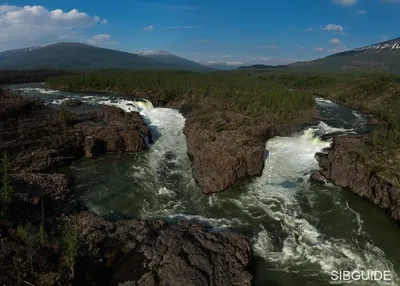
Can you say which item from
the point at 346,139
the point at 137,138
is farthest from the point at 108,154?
the point at 346,139

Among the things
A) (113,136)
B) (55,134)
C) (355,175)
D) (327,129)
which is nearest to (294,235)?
(355,175)

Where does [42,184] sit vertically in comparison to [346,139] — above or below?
below

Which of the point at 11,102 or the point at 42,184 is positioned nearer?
the point at 42,184

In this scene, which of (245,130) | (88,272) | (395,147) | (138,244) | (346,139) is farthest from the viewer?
(245,130)

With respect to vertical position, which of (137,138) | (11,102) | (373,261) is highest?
(11,102)

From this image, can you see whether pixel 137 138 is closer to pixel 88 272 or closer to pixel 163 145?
pixel 163 145

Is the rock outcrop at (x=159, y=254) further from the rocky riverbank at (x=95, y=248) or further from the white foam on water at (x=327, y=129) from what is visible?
the white foam on water at (x=327, y=129)

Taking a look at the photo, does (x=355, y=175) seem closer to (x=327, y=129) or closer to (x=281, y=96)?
(x=327, y=129)

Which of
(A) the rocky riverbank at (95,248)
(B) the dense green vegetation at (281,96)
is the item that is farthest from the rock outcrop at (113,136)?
(B) the dense green vegetation at (281,96)
